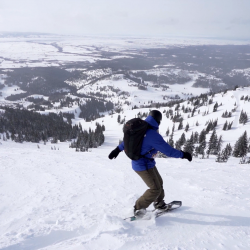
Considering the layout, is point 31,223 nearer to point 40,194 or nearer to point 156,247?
point 40,194

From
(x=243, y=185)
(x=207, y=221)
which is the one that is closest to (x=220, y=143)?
(x=243, y=185)

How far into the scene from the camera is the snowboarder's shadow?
4656mm

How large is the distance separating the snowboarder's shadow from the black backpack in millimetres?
2130

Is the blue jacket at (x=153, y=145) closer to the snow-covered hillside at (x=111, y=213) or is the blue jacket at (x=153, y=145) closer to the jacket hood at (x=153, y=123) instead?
the jacket hood at (x=153, y=123)

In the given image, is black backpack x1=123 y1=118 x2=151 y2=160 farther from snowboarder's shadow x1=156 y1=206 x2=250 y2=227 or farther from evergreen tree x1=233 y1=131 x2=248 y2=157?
evergreen tree x1=233 y1=131 x2=248 y2=157

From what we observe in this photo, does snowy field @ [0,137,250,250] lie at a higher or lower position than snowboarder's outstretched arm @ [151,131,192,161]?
lower

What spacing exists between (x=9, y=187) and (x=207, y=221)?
8.29m

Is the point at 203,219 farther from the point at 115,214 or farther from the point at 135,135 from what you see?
the point at 135,135

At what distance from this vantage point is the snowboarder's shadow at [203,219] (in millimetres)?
4656

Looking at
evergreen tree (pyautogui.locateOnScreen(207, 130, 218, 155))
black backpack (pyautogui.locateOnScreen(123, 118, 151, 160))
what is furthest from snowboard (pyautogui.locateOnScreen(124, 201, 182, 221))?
evergreen tree (pyautogui.locateOnScreen(207, 130, 218, 155))

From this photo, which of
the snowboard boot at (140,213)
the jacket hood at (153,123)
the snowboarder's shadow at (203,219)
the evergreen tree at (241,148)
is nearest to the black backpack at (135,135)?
the jacket hood at (153,123)

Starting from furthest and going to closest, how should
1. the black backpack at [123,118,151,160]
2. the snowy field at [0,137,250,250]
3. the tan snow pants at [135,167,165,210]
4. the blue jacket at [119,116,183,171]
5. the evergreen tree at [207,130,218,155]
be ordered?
1. the evergreen tree at [207,130,218,155]
2. the tan snow pants at [135,167,165,210]
3. the blue jacket at [119,116,183,171]
4. the black backpack at [123,118,151,160]
5. the snowy field at [0,137,250,250]

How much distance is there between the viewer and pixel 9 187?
8031mm

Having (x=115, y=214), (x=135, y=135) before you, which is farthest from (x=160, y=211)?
(x=135, y=135)
